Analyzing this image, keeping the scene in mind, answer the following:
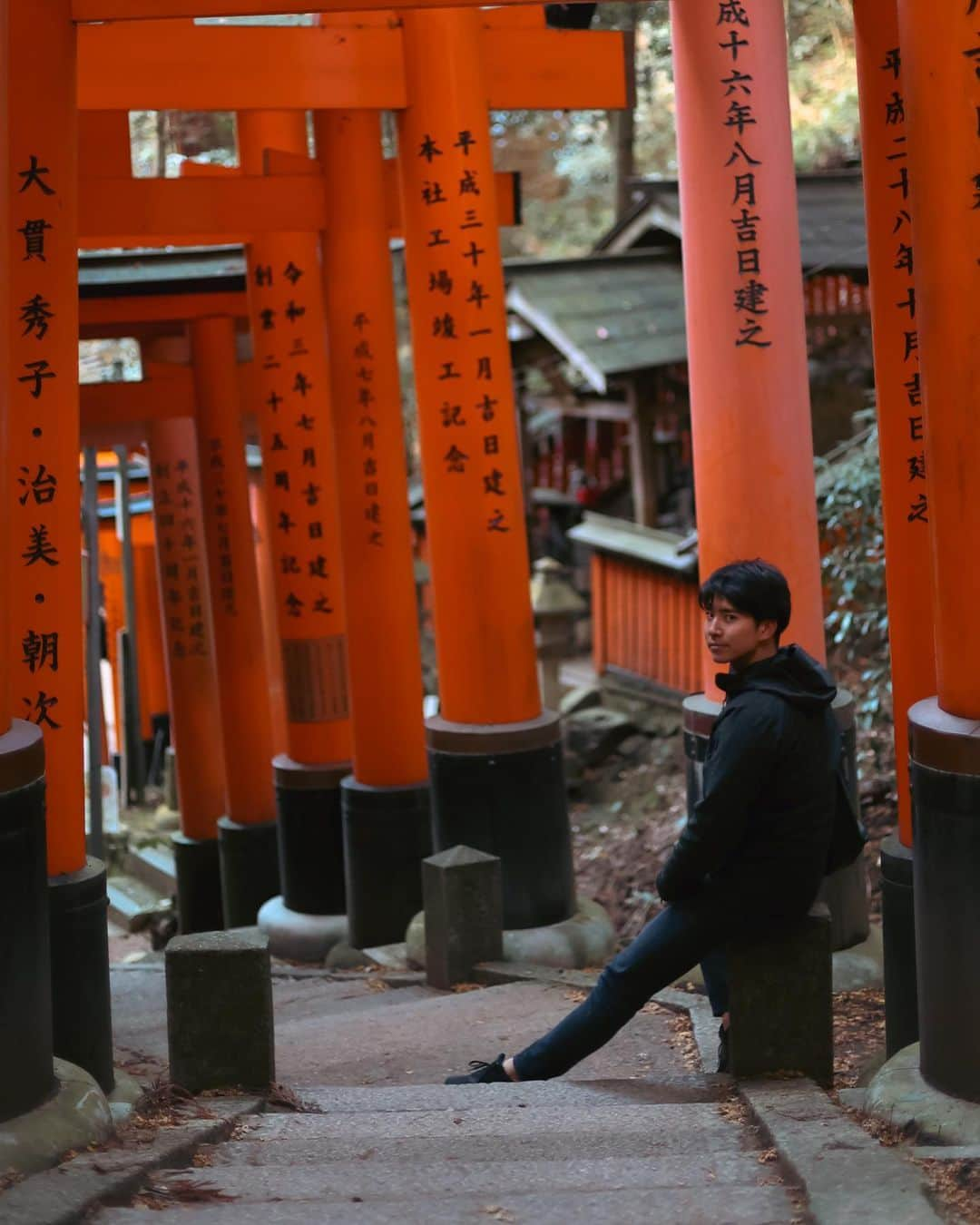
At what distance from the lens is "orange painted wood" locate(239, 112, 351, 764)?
10453 millimetres

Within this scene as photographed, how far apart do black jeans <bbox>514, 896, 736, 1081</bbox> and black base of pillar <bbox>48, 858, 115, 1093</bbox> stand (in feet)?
4.12

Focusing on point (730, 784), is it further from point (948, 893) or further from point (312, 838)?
point (312, 838)

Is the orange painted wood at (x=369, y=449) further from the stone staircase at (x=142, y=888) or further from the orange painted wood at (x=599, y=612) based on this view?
the stone staircase at (x=142, y=888)

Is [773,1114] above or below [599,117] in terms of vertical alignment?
below

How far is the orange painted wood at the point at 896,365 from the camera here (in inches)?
223

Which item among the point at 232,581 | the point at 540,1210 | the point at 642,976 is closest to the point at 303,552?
the point at 232,581

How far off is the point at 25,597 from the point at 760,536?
293 centimetres

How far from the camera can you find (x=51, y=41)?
17.7ft

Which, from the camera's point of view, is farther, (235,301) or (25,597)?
(235,301)

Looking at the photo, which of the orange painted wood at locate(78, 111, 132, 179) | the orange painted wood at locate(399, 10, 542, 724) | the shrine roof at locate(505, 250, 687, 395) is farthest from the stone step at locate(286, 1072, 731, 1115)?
the shrine roof at locate(505, 250, 687, 395)

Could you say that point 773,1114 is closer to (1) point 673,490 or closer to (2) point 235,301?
(2) point 235,301

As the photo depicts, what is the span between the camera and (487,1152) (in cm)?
412

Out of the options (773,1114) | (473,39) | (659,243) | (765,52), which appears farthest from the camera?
(659,243)

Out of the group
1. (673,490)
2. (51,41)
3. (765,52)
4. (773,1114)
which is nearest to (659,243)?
(673,490)
